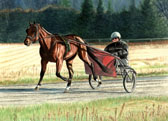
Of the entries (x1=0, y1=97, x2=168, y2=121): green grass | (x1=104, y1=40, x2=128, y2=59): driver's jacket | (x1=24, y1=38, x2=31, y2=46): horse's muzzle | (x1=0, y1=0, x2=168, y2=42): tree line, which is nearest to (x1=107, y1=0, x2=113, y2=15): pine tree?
(x1=0, y1=0, x2=168, y2=42): tree line

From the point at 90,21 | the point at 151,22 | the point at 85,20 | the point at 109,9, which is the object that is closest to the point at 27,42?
the point at 85,20

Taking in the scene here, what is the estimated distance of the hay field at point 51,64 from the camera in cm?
1620

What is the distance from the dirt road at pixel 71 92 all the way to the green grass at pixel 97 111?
1064mm

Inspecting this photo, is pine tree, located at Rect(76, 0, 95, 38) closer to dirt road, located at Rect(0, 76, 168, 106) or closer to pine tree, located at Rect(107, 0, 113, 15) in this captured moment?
pine tree, located at Rect(107, 0, 113, 15)

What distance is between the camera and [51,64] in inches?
697

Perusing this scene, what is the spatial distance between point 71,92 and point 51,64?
5086 mm

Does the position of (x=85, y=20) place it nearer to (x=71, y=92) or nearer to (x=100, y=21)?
(x=100, y=21)

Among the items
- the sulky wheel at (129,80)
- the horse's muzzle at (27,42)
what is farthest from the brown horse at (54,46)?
the sulky wheel at (129,80)

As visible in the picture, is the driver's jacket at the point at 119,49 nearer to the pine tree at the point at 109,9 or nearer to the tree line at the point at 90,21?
the tree line at the point at 90,21

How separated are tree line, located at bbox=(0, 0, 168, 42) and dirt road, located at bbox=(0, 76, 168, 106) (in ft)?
12.2

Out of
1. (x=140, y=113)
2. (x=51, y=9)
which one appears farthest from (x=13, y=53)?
(x=140, y=113)

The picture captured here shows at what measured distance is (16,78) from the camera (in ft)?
50.8

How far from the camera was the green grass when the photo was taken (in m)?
8.70

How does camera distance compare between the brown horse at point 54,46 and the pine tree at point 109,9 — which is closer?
the brown horse at point 54,46
